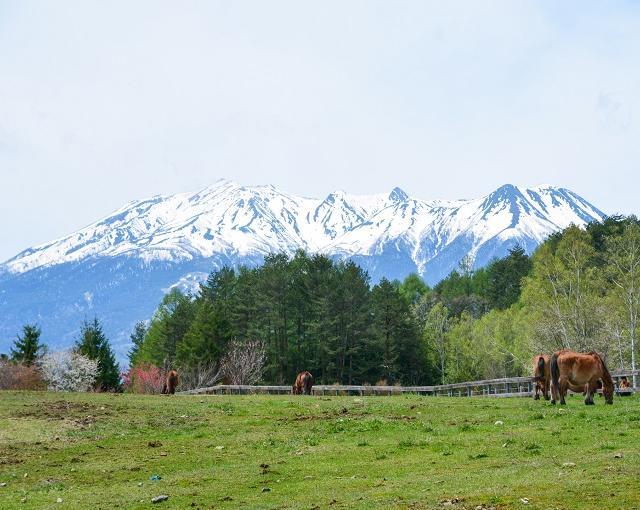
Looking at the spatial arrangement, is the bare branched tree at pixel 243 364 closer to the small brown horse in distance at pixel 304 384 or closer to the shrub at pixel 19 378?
the shrub at pixel 19 378

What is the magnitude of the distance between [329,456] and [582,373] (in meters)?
12.6

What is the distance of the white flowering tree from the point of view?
85750 millimetres

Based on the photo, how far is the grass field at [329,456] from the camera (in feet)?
Result: 49.9

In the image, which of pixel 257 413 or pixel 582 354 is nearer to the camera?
pixel 582 354

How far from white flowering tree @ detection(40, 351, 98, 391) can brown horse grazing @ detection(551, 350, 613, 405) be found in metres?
66.8

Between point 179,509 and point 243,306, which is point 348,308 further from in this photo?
point 179,509

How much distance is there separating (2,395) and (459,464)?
28.9 m

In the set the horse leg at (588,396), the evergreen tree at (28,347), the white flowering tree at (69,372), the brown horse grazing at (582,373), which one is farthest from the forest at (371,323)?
the brown horse grazing at (582,373)

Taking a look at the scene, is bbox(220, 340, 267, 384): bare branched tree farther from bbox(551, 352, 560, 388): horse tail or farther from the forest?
bbox(551, 352, 560, 388): horse tail

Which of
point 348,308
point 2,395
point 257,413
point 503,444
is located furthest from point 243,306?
point 503,444

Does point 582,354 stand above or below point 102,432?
above

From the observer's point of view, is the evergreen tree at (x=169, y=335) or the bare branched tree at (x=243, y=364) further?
the evergreen tree at (x=169, y=335)

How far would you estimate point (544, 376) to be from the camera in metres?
33.7

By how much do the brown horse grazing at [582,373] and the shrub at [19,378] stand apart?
55.2 meters
